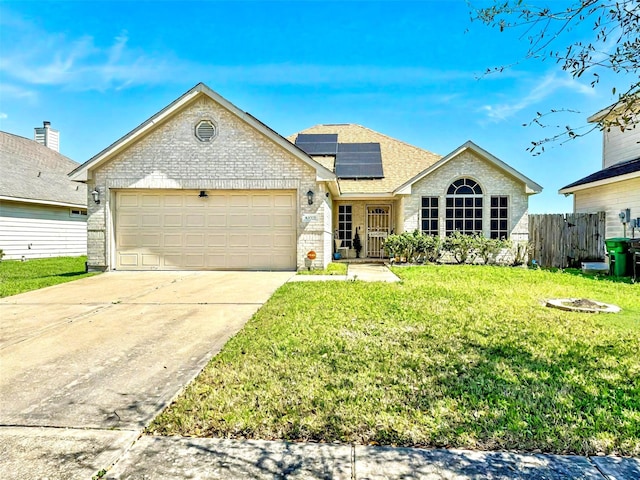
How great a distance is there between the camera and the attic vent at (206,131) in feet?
38.1

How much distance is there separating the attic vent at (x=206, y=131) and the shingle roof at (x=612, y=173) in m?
13.2

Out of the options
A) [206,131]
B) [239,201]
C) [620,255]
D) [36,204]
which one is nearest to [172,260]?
[239,201]

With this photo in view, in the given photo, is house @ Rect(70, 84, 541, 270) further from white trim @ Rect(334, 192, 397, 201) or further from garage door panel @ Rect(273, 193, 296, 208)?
white trim @ Rect(334, 192, 397, 201)

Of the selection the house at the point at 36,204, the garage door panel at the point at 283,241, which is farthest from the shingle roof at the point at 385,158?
the house at the point at 36,204

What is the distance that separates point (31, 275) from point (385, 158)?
1456cm

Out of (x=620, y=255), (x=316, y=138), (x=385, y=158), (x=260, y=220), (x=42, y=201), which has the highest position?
(x=316, y=138)

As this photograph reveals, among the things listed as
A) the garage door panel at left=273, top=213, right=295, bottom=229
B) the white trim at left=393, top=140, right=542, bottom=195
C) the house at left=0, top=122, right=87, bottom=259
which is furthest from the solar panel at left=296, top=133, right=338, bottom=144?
the house at left=0, top=122, right=87, bottom=259

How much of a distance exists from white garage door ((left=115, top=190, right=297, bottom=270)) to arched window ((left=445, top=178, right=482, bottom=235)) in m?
6.47

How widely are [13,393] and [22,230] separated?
54.2 feet

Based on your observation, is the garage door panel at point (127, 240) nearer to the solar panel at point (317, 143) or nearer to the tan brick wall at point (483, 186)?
the solar panel at point (317, 143)

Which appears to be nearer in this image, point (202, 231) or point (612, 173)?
point (202, 231)

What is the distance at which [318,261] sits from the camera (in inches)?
460

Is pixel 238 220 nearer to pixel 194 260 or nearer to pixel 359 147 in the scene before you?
pixel 194 260

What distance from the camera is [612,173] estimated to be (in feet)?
→ 43.6
